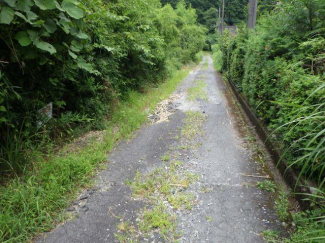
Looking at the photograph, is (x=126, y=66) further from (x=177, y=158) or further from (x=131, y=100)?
(x=177, y=158)

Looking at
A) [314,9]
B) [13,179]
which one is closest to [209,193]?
[13,179]

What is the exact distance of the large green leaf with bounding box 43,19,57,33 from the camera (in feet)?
8.07

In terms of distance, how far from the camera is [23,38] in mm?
2330

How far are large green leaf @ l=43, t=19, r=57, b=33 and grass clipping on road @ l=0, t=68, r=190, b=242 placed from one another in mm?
1638

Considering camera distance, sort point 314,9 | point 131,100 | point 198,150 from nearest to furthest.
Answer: point 314,9 < point 198,150 < point 131,100

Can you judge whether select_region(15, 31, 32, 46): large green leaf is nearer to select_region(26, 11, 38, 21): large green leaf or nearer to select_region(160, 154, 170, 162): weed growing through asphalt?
select_region(26, 11, 38, 21): large green leaf

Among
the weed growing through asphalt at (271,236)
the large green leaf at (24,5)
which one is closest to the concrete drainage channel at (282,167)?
the weed growing through asphalt at (271,236)

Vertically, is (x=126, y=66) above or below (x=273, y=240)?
above

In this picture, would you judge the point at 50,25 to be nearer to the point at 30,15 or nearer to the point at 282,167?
the point at 30,15

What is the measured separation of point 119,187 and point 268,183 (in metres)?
1.97

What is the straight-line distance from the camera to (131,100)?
6.48 metres

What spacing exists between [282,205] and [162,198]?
4.44ft

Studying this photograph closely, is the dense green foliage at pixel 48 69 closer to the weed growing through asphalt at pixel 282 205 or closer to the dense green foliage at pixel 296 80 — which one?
the dense green foliage at pixel 296 80

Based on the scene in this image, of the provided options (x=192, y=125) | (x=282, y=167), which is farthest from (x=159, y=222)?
(x=192, y=125)
